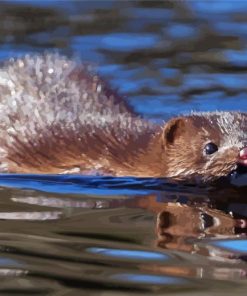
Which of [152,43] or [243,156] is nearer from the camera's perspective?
[243,156]

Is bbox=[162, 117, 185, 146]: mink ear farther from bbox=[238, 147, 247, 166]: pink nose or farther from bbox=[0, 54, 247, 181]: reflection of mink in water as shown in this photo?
bbox=[238, 147, 247, 166]: pink nose

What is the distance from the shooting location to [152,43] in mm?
9906

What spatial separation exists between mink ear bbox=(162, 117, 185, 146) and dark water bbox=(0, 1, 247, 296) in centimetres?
23

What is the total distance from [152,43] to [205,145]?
3.71m

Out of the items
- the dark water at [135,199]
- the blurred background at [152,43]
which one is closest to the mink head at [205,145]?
the dark water at [135,199]

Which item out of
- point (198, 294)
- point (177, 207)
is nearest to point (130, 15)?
point (177, 207)

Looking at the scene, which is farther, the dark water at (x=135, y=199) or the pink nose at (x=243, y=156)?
the pink nose at (x=243, y=156)

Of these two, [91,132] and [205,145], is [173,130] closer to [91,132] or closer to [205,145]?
[205,145]

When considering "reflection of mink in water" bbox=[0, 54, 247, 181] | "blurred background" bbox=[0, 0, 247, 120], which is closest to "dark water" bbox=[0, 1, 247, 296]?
"blurred background" bbox=[0, 0, 247, 120]

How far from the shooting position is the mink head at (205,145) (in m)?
6.17

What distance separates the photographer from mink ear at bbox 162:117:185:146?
21.0 ft

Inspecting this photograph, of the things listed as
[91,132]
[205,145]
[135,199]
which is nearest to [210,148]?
[205,145]

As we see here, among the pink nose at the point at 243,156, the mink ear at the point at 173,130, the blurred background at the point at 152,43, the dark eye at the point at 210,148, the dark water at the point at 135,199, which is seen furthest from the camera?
the blurred background at the point at 152,43

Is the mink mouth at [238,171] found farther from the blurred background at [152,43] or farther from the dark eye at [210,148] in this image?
the blurred background at [152,43]
